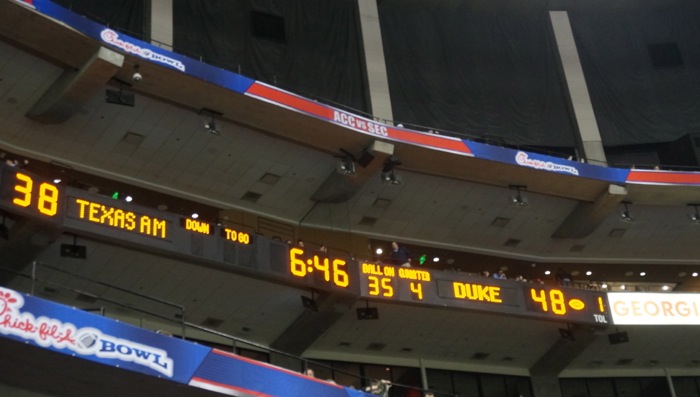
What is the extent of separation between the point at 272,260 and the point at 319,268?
1230 mm

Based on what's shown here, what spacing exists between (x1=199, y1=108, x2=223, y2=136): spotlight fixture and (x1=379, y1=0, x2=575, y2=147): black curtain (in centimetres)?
699

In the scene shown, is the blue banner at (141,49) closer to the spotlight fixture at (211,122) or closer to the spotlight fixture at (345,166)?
Result: the spotlight fixture at (211,122)

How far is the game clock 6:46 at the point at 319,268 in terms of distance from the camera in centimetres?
Answer: 1978

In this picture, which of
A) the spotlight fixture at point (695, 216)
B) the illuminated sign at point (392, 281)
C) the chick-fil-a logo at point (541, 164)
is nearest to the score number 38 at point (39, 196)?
the illuminated sign at point (392, 281)

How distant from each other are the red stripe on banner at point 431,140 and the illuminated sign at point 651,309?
6093mm

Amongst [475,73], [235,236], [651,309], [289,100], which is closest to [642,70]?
[475,73]

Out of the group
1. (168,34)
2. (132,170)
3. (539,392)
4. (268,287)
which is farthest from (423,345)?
(168,34)

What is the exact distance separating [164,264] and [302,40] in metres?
8.92

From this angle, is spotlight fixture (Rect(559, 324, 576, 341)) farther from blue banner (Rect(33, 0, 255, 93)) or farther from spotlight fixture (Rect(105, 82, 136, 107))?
spotlight fixture (Rect(105, 82, 136, 107))

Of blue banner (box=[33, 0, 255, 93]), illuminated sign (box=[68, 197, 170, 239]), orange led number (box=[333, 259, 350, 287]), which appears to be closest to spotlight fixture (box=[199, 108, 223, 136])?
blue banner (box=[33, 0, 255, 93])

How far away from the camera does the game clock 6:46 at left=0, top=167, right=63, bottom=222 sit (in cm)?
1557

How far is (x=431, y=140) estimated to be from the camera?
2138 centimetres

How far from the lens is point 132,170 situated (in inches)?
798

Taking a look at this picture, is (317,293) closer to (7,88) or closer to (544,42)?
(7,88)
